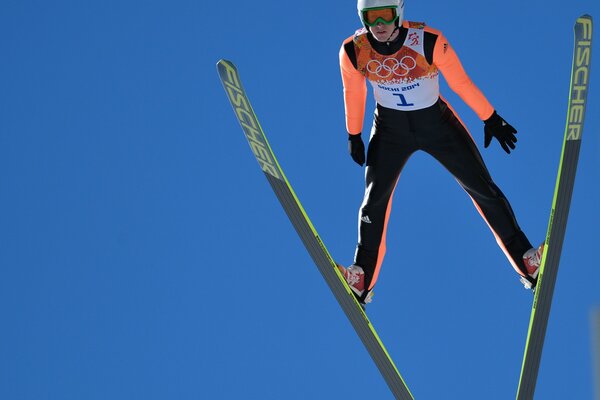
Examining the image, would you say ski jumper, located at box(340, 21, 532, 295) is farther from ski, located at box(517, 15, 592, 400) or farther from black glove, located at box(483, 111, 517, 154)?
ski, located at box(517, 15, 592, 400)

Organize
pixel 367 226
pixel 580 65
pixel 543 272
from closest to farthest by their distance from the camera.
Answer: pixel 580 65, pixel 543 272, pixel 367 226

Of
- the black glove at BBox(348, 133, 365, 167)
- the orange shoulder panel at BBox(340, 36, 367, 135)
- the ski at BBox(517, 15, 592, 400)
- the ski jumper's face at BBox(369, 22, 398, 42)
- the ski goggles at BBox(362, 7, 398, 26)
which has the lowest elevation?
the ski at BBox(517, 15, 592, 400)

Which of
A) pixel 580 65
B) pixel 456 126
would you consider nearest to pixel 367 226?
pixel 456 126

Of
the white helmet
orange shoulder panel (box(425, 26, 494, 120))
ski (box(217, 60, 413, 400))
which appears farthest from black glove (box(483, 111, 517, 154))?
ski (box(217, 60, 413, 400))

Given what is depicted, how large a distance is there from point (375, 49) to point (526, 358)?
78.7 inches

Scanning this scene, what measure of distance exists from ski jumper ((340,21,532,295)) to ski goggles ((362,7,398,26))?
0.16 meters

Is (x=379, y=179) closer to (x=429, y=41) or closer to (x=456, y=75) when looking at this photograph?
(x=456, y=75)

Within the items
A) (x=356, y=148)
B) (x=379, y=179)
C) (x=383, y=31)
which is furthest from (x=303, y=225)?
(x=383, y=31)

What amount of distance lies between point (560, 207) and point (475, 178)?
2.18ft

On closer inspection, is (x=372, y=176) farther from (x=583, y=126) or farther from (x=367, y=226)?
(x=583, y=126)

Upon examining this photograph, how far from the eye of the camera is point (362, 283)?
22.0 ft

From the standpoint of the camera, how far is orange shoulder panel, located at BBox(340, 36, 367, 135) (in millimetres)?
6340

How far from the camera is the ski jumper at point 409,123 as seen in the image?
6.22m

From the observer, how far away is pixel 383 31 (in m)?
6.07
